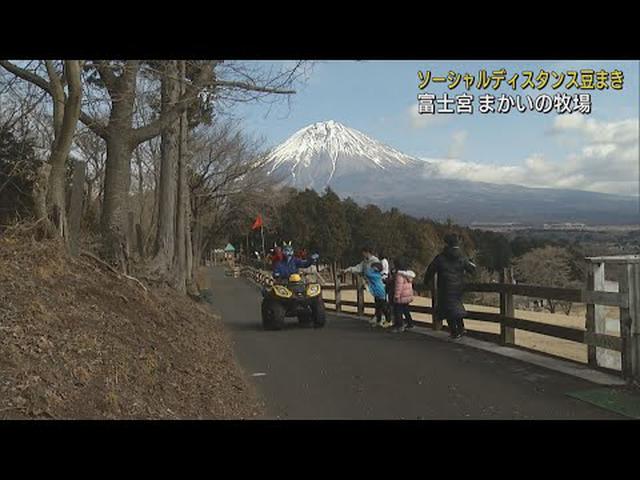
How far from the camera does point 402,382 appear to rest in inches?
311

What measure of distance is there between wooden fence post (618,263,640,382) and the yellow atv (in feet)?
26.4

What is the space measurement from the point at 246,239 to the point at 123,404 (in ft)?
252

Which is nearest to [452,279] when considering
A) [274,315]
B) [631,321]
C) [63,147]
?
[631,321]

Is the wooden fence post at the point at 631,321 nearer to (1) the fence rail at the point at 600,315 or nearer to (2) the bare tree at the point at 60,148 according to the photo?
(1) the fence rail at the point at 600,315

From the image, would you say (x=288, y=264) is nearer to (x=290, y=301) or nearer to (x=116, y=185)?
(x=290, y=301)

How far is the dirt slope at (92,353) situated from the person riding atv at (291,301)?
527 centimetres

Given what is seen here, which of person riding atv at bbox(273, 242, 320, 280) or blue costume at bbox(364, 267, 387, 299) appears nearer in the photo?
blue costume at bbox(364, 267, 387, 299)

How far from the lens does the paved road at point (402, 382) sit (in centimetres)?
642

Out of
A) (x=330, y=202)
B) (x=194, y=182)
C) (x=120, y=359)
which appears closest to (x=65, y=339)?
(x=120, y=359)

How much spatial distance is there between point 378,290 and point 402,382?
6.31 m

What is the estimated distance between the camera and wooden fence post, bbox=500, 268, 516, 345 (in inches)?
393

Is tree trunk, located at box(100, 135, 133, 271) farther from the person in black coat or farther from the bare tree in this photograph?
the person in black coat

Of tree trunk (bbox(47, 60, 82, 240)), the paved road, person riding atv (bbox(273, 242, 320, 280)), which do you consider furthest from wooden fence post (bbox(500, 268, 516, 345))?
tree trunk (bbox(47, 60, 82, 240))

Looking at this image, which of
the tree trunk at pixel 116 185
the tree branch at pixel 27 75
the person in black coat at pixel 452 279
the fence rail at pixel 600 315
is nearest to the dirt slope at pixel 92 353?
the tree branch at pixel 27 75
